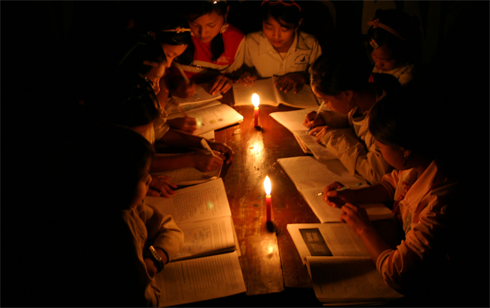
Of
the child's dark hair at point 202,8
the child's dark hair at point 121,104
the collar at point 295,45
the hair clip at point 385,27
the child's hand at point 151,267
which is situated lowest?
the child's hand at point 151,267

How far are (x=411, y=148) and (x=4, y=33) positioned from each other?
4776 mm

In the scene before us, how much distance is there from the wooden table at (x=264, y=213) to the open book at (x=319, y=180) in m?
0.03

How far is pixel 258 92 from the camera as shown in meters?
2.42

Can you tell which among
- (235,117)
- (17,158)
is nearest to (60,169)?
(235,117)

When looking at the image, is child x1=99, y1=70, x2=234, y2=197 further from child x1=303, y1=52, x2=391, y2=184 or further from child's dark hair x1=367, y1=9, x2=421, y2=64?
child's dark hair x1=367, y1=9, x2=421, y2=64

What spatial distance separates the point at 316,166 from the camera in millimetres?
1707

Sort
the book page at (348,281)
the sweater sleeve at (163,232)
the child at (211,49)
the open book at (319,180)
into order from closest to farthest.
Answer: the book page at (348,281)
the sweater sleeve at (163,232)
the open book at (319,180)
the child at (211,49)

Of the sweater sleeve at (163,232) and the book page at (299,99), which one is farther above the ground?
the sweater sleeve at (163,232)

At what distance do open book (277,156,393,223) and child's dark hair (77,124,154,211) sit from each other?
2.41ft

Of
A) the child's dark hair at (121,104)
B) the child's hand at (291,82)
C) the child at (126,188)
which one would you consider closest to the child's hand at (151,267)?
the child at (126,188)

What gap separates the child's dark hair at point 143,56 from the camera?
1717 millimetres

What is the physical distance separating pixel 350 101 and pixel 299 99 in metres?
0.61

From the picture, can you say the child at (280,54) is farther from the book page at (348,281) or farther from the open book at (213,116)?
the book page at (348,281)

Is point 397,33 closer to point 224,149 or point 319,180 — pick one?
point 319,180
